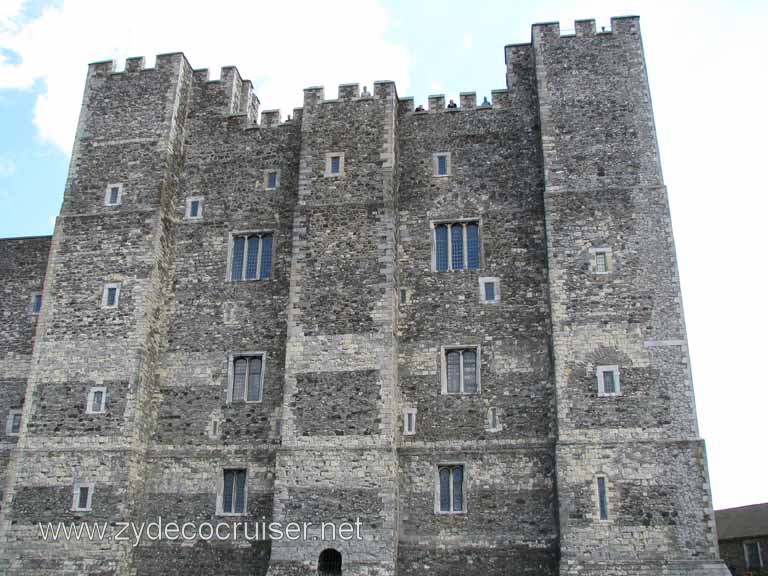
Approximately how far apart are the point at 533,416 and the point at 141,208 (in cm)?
1308

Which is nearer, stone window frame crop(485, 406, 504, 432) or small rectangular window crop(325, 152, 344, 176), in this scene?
stone window frame crop(485, 406, 504, 432)

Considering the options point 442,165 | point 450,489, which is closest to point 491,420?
point 450,489

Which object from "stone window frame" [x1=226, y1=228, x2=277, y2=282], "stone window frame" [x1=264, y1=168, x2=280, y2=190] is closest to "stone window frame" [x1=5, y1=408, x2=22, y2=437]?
"stone window frame" [x1=226, y1=228, x2=277, y2=282]

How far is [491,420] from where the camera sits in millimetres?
23484

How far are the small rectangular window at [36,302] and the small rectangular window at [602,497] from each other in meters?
18.0

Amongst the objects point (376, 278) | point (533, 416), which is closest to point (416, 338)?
point (376, 278)

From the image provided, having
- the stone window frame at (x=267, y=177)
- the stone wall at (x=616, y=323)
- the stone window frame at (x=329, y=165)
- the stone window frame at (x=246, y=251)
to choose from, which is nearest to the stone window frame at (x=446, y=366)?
the stone wall at (x=616, y=323)

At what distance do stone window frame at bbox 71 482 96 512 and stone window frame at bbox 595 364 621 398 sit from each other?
1355 centimetres

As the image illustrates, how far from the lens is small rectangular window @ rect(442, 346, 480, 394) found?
78.8 ft

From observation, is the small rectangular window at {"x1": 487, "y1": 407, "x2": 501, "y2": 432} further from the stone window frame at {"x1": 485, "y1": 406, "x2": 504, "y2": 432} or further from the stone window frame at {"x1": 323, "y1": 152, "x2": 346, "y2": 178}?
the stone window frame at {"x1": 323, "y1": 152, "x2": 346, "y2": 178}

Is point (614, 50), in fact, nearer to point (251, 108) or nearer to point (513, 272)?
point (513, 272)

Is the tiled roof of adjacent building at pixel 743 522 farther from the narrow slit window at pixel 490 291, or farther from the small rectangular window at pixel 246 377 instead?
the small rectangular window at pixel 246 377

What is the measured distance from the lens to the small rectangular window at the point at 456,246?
2547 cm

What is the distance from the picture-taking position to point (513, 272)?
24984 millimetres
